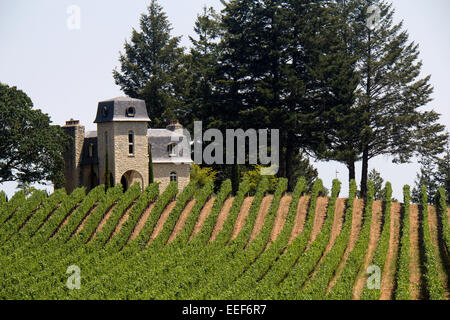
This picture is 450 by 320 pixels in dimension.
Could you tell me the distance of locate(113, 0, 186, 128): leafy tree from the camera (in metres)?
58.3

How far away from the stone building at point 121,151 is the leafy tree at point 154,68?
40.3ft

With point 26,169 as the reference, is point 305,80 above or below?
above

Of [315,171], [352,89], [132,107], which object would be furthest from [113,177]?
[315,171]

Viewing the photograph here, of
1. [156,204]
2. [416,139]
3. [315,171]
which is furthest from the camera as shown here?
[315,171]

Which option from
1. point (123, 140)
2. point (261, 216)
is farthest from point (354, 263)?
point (123, 140)

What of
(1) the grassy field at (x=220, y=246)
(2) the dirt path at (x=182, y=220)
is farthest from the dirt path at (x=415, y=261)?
(2) the dirt path at (x=182, y=220)

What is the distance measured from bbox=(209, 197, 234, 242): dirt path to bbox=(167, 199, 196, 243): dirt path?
6.03 feet

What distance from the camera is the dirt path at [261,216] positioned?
3242 cm

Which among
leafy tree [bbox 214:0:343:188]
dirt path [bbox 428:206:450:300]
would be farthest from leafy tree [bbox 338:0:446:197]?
dirt path [bbox 428:206:450:300]

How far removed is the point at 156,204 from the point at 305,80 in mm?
16957

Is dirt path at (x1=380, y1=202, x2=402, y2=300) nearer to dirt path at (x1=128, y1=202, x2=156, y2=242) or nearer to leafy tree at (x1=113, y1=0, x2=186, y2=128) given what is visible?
dirt path at (x1=128, y1=202, x2=156, y2=242)
